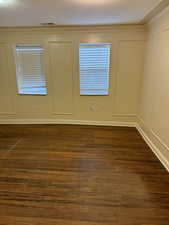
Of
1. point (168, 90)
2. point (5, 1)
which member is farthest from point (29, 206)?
point (5, 1)

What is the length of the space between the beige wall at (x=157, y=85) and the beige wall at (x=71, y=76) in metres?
0.40

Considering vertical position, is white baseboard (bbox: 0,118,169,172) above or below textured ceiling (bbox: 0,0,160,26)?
below

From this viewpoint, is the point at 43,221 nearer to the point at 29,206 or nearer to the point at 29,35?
Answer: the point at 29,206

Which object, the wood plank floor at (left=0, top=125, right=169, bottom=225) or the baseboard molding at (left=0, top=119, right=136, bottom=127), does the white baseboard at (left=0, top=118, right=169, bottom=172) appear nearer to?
the baseboard molding at (left=0, top=119, right=136, bottom=127)

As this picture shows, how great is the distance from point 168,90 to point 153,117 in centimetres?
72

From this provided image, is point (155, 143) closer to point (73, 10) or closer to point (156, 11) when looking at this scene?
point (156, 11)

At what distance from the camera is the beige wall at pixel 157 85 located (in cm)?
246

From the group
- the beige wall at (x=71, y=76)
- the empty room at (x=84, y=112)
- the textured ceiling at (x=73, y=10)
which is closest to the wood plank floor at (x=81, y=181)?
the empty room at (x=84, y=112)

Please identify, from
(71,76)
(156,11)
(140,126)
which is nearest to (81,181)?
(140,126)

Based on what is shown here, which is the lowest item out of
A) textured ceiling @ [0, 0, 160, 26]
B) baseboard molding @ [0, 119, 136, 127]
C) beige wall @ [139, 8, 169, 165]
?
baseboard molding @ [0, 119, 136, 127]

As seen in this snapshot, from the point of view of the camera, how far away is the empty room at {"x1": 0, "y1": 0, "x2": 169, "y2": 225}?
1.84 m

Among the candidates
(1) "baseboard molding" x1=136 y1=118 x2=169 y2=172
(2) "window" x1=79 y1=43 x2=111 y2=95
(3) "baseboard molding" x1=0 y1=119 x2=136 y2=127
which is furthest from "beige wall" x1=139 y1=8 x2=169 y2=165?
(2) "window" x1=79 y1=43 x2=111 y2=95

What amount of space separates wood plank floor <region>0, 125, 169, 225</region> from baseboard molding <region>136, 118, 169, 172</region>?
0.31 ft

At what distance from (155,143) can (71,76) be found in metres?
2.38
